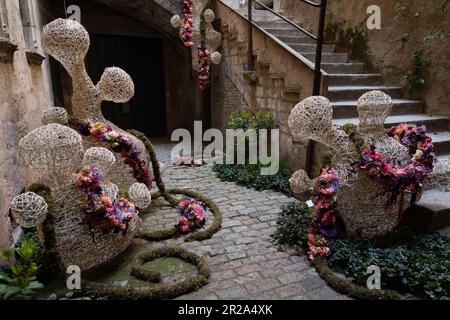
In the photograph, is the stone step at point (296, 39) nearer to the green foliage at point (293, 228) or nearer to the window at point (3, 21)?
the green foliage at point (293, 228)

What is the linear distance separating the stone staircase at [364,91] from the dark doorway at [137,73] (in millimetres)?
4358

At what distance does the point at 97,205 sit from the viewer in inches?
92.4

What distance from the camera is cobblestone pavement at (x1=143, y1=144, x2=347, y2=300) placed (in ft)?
7.67

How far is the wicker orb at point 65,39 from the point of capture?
113 inches

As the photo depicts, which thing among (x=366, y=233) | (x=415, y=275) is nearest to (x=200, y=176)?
(x=366, y=233)

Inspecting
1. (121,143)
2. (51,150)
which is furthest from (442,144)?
(51,150)

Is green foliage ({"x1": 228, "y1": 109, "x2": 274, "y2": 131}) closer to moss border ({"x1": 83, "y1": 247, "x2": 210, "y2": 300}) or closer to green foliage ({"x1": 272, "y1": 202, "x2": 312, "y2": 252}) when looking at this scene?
green foliage ({"x1": 272, "y1": 202, "x2": 312, "y2": 252})

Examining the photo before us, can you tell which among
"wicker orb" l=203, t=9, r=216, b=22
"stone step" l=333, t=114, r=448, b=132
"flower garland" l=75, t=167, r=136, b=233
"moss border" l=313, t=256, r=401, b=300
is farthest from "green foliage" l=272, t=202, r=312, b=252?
"wicker orb" l=203, t=9, r=216, b=22

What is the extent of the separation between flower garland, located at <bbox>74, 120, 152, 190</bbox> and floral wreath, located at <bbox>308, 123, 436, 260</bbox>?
1950 millimetres

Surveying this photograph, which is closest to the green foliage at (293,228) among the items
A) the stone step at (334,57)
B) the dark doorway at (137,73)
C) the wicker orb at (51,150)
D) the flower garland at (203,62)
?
the wicker orb at (51,150)

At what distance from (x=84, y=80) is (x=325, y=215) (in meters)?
2.75

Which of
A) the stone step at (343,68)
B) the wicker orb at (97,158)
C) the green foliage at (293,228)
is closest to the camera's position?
the wicker orb at (97,158)

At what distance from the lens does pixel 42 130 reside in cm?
223
